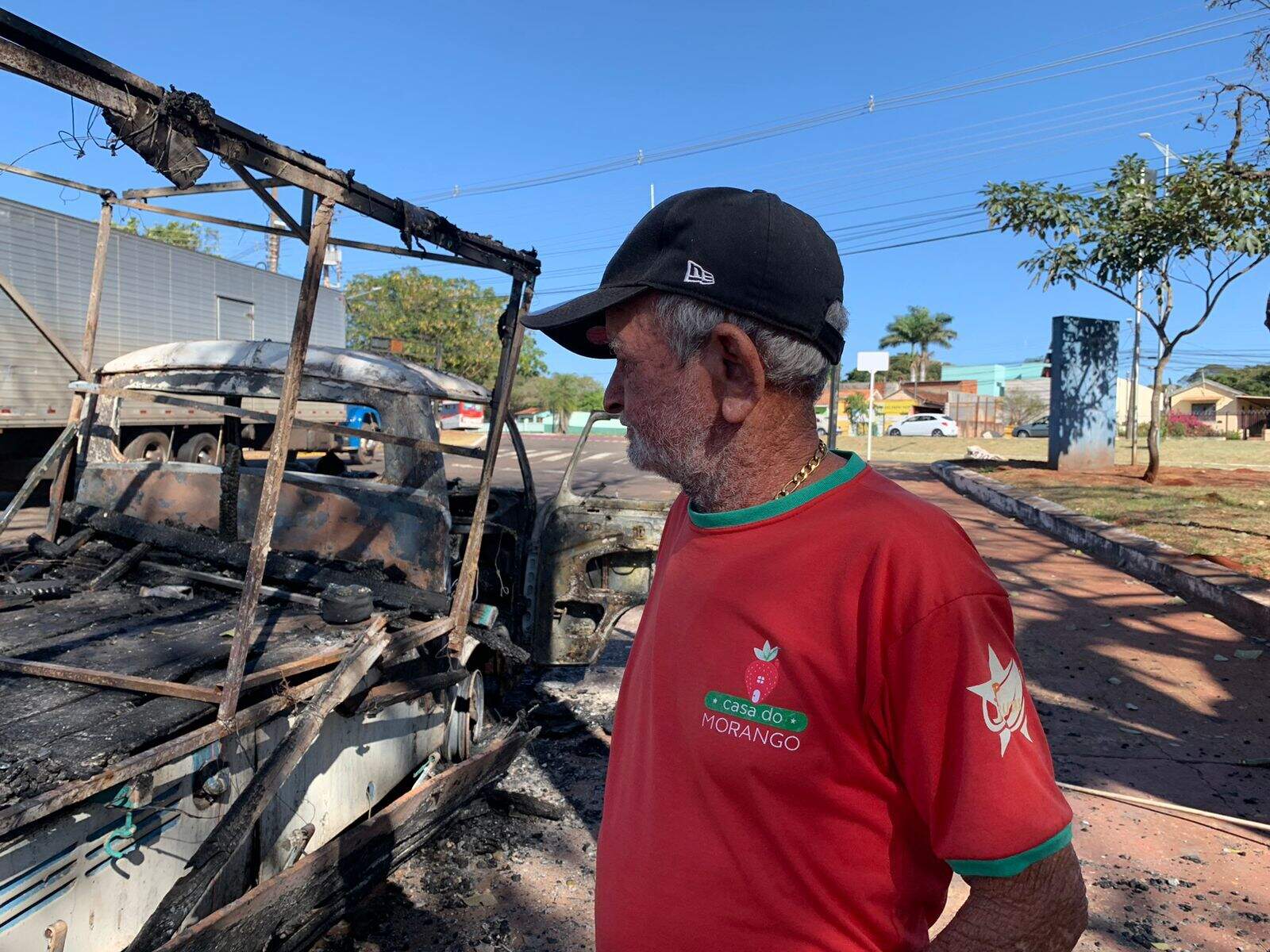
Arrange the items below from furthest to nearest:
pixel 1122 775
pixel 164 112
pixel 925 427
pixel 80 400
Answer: pixel 925 427, pixel 1122 775, pixel 80 400, pixel 164 112

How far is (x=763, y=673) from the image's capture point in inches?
47.3

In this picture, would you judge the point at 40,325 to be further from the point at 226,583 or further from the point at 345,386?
the point at 226,583

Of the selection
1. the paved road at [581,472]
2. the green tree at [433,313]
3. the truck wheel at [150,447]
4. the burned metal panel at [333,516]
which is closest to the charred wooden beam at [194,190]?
the burned metal panel at [333,516]

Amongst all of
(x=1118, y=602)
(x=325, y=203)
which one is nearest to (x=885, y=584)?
(x=325, y=203)

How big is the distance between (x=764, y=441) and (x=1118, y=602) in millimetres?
8019

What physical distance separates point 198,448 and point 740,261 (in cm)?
1473

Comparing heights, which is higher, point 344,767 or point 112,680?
point 112,680

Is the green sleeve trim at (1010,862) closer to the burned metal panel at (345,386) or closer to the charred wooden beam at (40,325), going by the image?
the burned metal panel at (345,386)

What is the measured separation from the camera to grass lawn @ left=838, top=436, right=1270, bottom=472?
20.4 m

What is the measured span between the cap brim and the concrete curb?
7.05 meters

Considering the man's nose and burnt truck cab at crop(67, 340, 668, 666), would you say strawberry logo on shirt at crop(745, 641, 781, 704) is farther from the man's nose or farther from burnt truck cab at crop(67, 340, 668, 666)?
burnt truck cab at crop(67, 340, 668, 666)

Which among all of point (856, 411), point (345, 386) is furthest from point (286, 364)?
point (856, 411)

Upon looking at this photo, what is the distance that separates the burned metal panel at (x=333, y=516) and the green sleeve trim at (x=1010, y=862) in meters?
3.11

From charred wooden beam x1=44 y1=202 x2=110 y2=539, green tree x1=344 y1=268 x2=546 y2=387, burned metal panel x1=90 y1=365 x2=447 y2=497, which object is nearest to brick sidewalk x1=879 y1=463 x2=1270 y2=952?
burned metal panel x1=90 y1=365 x2=447 y2=497
